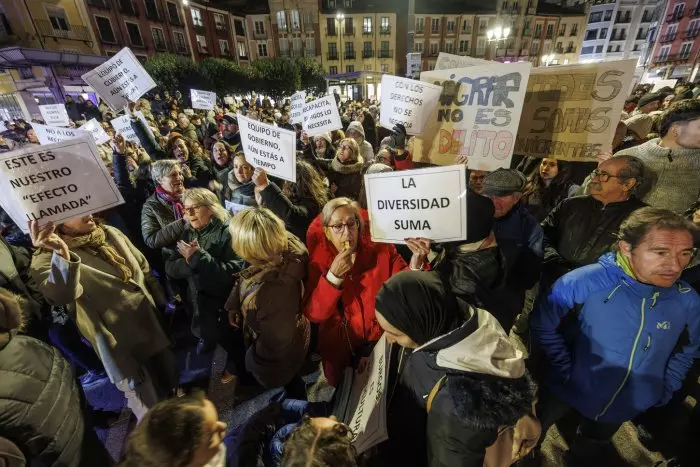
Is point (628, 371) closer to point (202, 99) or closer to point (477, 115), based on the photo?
point (477, 115)

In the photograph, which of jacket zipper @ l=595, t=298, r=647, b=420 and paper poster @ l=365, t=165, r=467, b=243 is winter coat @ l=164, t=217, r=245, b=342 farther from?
jacket zipper @ l=595, t=298, r=647, b=420

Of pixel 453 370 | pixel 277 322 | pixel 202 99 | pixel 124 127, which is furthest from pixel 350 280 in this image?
pixel 202 99

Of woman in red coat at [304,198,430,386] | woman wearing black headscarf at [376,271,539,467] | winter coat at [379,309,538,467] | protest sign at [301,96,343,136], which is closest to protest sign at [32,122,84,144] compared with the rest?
protest sign at [301,96,343,136]

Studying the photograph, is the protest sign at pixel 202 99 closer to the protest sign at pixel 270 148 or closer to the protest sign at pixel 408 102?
the protest sign at pixel 408 102

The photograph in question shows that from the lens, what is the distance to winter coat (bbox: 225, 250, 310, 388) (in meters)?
2.13

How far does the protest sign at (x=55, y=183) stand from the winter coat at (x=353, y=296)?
1.53 meters

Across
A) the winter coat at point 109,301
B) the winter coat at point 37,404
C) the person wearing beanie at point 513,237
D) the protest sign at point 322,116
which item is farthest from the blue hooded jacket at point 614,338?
the protest sign at point 322,116

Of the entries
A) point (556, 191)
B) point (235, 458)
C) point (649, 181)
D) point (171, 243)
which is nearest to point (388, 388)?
point (235, 458)

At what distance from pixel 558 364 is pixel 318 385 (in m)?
2.17

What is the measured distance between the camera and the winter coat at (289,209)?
328 cm

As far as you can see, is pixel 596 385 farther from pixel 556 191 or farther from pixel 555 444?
pixel 556 191

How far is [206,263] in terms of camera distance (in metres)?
2.59

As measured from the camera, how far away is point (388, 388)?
72.9 inches

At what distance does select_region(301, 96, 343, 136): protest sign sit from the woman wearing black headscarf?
4.41 metres
